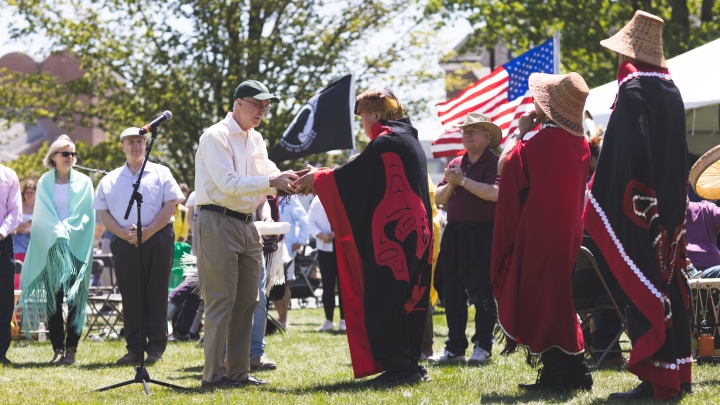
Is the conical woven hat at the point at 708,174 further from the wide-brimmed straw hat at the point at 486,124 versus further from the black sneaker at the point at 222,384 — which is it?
the black sneaker at the point at 222,384

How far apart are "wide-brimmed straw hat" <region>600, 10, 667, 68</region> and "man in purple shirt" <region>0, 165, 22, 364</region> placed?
5.93 meters

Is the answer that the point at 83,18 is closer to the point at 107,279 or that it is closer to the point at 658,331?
the point at 107,279

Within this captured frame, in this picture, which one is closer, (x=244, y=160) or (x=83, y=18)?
(x=244, y=160)

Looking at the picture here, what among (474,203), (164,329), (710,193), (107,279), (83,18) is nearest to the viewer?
(710,193)

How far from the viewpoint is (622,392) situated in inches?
215

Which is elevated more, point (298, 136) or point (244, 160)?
point (298, 136)

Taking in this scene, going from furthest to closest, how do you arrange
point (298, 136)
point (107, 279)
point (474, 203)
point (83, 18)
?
point (83, 18)
point (107, 279)
point (298, 136)
point (474, 203)

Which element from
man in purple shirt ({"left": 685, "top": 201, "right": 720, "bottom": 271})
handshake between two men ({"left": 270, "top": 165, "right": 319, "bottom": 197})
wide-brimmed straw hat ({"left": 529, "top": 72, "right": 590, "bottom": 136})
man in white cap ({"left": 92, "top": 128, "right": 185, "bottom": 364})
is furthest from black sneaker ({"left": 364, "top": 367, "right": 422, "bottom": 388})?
man in purple shirt ({"left": 685, "top": 201, "right": 720, "bottom": 271})

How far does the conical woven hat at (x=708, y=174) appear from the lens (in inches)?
262

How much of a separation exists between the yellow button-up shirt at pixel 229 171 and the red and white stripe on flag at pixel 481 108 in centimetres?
547

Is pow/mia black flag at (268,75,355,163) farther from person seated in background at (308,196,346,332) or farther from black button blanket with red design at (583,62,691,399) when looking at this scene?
black button blanket with red design at (583,62,691,399)

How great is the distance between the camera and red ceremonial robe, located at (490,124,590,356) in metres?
5.70

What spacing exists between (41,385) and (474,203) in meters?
3.80

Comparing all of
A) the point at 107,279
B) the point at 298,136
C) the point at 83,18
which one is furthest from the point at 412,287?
the point at 83,18
